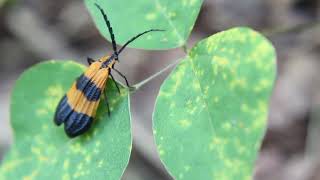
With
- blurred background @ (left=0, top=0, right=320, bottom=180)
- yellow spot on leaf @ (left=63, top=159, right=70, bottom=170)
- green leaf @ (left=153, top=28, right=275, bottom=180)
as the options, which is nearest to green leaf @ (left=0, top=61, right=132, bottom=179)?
yellow spot on leaf @ (left=63, top=159, right=70, bottom=170)

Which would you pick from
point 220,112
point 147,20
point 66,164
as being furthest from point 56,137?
point 220,112

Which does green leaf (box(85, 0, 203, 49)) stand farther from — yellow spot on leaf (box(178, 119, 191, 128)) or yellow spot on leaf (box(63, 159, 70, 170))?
yellow spot on leaf (box(63, 159, 70, 170))

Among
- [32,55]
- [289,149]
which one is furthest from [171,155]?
[32,55]

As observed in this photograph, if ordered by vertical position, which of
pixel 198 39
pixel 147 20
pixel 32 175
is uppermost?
pixel 147 20

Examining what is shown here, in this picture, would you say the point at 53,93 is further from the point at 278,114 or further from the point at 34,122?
the point at 278,114

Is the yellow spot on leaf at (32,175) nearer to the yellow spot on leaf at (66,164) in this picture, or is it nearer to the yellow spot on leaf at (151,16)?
the yellow spot on leaf at (66,164)

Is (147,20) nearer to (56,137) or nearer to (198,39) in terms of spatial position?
(56,137)
